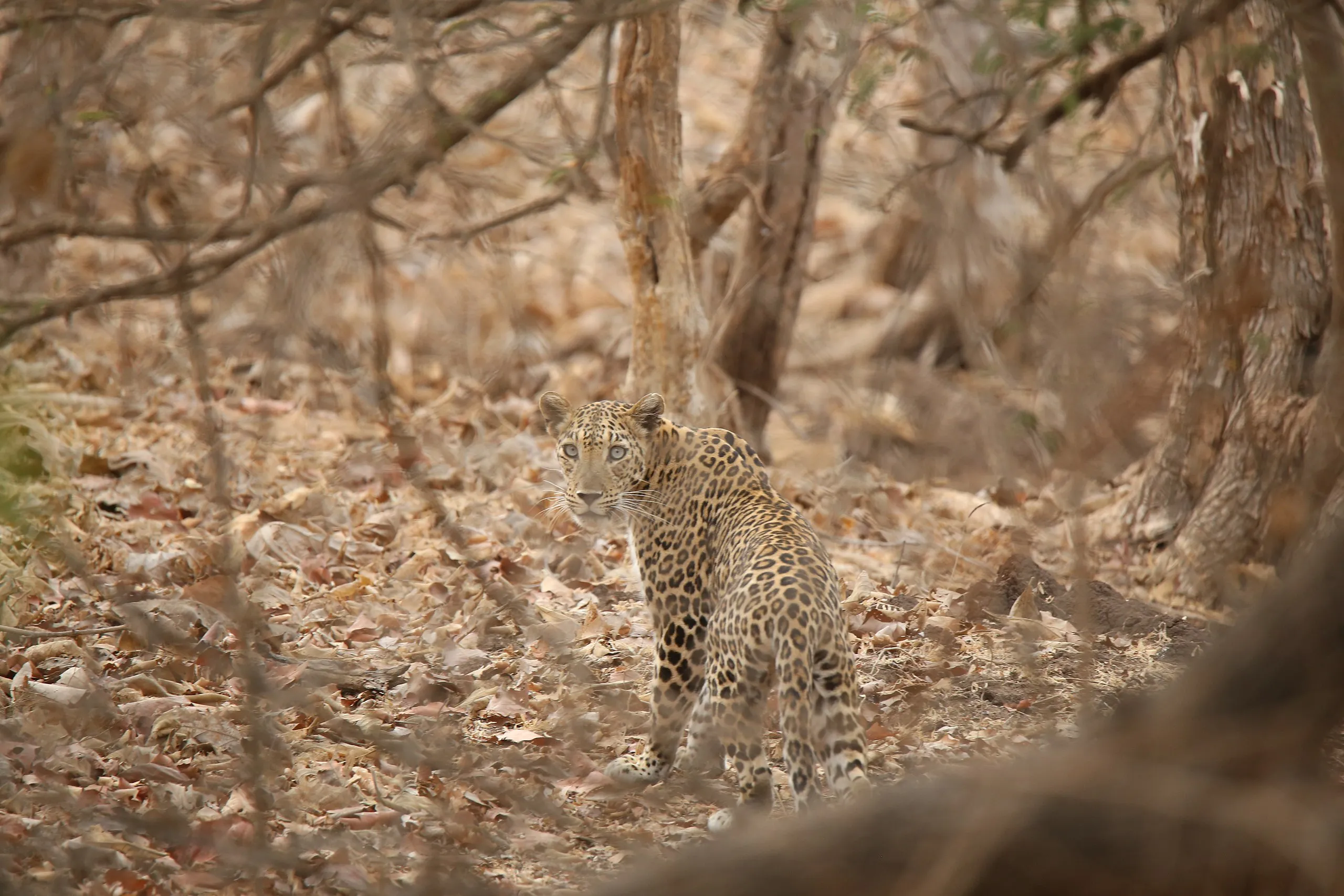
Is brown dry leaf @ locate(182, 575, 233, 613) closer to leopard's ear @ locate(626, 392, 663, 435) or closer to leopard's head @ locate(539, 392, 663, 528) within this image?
leopard's head @ locate(539, 392, 663, 528)

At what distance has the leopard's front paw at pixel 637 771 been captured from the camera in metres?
5.32

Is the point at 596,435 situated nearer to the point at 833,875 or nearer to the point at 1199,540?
the point at 833,875

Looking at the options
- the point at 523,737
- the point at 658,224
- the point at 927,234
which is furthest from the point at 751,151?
the point at 523,737

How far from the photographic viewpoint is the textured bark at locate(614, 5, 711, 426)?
7332 millimetres

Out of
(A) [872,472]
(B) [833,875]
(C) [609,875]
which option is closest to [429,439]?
(A) [872,472]

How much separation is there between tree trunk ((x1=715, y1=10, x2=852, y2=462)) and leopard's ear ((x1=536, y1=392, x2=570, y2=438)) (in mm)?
3477

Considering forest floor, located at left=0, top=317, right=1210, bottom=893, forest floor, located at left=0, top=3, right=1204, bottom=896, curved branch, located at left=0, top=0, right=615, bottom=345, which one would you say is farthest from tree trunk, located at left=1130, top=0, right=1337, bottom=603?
curved branch, located at left=0, top=0, right=615, bottom=345

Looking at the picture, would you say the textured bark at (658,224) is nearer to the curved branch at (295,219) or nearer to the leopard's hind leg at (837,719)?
the curved branch at (295,219)

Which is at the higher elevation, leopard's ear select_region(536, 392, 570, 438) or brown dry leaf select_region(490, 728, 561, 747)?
leopard's ear select_region(536, 392, 570, 438)

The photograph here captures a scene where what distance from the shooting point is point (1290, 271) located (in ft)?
24.3

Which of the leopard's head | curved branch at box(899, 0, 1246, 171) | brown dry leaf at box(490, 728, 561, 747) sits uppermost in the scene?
curved branch at box(899, 0, 1246, 171)

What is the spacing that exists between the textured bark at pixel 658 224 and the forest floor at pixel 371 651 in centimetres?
113

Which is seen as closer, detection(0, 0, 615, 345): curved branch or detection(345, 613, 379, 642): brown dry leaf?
detection(0, 0, 615, 345): curved branch

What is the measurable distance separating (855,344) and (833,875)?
1181 centimetres
